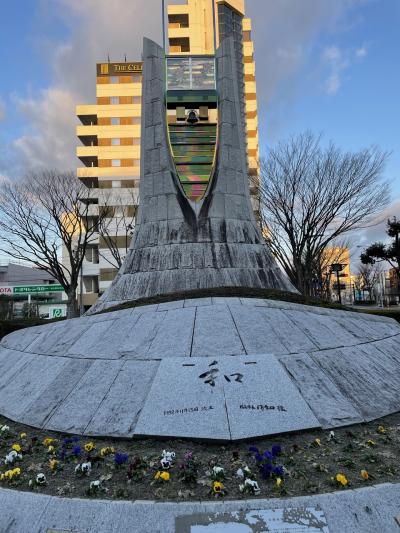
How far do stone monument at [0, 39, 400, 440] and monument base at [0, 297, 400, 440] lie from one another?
2 cm

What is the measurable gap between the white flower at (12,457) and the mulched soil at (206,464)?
0.17ft

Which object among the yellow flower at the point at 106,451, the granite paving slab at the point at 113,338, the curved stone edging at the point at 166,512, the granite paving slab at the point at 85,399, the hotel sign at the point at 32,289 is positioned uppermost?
the hotel sign at the point at 32,289

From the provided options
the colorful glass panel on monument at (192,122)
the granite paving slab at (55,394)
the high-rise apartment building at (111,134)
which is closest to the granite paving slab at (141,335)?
the granite paving slab at (55,394)

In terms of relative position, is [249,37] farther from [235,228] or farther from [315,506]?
[315,506]

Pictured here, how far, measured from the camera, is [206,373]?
5672 millimetres

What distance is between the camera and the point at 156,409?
5105mm

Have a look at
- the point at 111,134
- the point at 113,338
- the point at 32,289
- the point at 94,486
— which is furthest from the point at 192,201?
the point at 111,134

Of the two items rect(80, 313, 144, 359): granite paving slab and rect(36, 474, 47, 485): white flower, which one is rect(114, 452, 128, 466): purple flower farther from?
rect(80, 313, 144, 359): granite paving slab

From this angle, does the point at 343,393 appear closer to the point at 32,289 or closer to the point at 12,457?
the point at 12,457

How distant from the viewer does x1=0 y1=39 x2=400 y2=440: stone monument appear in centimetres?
508

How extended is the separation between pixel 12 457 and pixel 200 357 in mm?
2729

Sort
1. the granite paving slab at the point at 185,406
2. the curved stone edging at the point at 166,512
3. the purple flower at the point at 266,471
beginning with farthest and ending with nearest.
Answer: the granite paving slab at the point at 185,406, the purple flower at the point at 266,471, the curved stone edging at the point at 166,512

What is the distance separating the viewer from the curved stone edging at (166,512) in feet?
10.6

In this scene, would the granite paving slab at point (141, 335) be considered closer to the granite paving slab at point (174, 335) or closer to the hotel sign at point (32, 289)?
the granite paving slab at point (174, 335)
